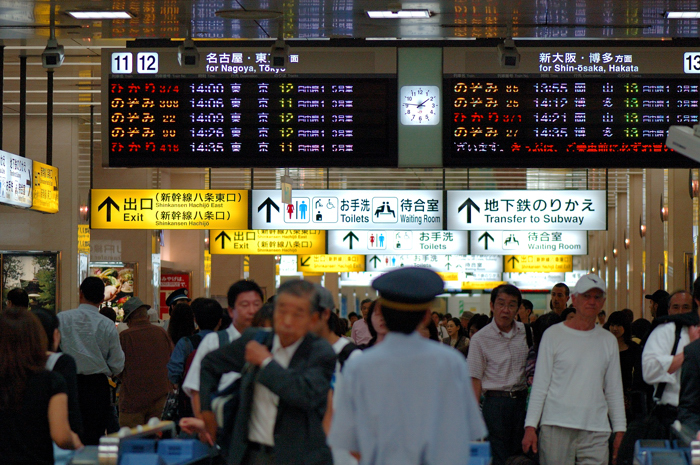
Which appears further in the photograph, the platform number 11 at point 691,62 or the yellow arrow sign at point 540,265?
the yellow arrow sign at point 540,265

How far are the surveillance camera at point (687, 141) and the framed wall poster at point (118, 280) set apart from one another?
51.0ft

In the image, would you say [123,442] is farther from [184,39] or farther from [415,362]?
[184,39]

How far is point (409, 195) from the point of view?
1266 cm

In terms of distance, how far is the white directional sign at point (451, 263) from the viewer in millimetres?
23766

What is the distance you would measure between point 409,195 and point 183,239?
11522mm

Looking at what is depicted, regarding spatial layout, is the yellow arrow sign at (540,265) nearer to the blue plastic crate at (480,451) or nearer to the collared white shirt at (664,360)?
the collared white shirt at (664,360)

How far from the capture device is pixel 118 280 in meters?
19.3

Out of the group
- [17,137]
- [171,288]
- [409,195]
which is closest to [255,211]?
[409,195]

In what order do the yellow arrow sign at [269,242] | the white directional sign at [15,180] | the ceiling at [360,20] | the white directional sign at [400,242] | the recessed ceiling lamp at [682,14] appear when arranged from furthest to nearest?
the yellow arrow sign at [269,242], the white directional sign at [400,242], the white directional sign at [15,180], the recessed ceiling lamp at [682,14], the ceiling at [360,20]

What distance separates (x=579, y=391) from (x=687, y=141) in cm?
157

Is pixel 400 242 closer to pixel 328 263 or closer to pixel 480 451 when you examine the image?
pixel 328 263

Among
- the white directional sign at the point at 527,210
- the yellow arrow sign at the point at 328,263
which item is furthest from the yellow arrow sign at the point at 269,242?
the yellow arrow sign at the point at 328,263

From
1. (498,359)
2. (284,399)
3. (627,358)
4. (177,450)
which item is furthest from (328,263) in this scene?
(284,399)

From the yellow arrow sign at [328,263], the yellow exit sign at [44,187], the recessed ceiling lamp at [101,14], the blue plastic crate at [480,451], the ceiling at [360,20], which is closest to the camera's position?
the blue plastic crate at [480,451]
